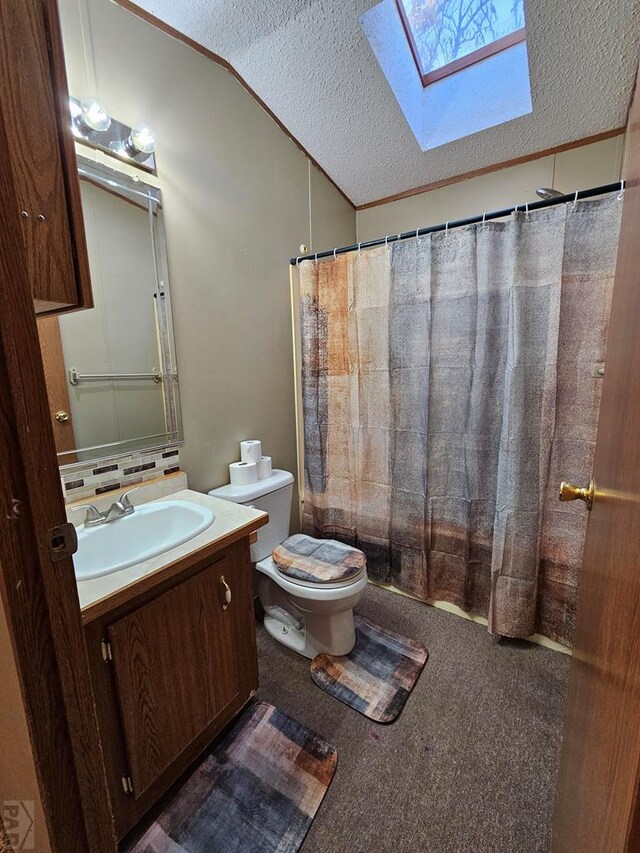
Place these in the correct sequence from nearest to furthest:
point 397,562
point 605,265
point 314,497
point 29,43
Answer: point 29,43 < point 605,265 < point 397,562 < point 314,497

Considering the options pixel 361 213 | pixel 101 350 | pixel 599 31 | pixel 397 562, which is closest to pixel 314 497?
pixel 397 562

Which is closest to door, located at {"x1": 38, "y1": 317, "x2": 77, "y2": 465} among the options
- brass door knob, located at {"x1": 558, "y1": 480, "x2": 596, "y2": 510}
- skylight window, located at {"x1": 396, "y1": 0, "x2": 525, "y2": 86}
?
brass door knob, located at {"x1": 558, "y1": 480, "x2": 596, "y2": 510}

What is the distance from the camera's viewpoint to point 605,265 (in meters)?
1.33

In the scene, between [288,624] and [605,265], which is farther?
[288,624]

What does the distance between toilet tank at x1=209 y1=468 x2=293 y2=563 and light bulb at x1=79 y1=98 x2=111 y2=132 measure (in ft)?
4.59

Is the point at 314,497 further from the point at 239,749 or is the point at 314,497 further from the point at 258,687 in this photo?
the point at 239,749

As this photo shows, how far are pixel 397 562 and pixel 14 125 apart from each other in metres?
2.10

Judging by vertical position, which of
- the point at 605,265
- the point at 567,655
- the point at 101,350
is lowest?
the point at 567,655

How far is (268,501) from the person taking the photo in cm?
175

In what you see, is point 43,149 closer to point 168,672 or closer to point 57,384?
point 57,384

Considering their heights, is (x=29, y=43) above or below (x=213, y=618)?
above

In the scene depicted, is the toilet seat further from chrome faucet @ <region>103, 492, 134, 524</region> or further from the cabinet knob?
chrome faucet @ <region>103, 492, 134, 524</region>

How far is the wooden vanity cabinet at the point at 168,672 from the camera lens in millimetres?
901

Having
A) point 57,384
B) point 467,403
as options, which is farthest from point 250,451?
point 467,403
